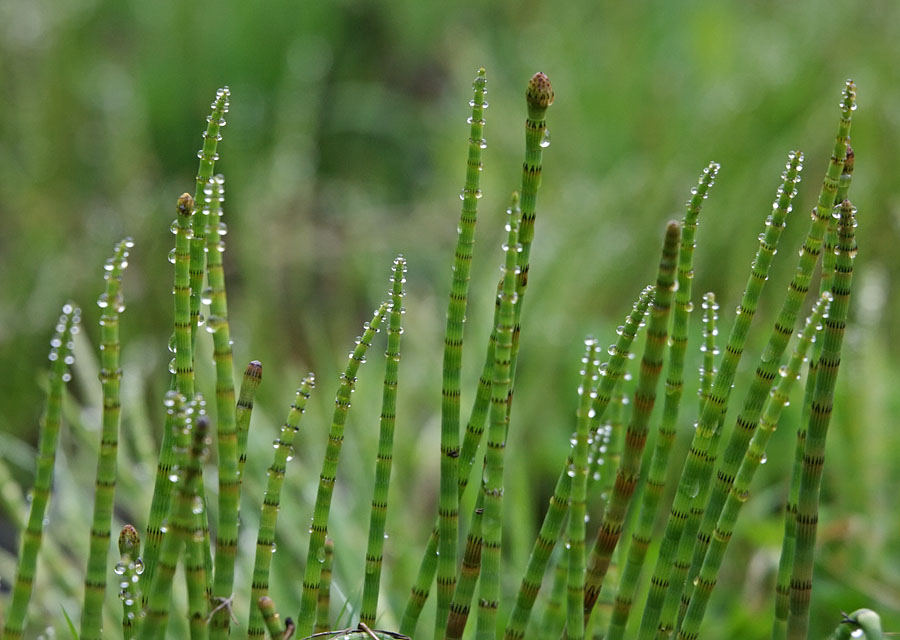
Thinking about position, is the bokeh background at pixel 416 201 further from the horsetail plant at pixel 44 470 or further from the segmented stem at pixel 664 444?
the segmented stem at pixel 664 444

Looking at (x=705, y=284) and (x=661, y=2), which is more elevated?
(x=661, y=2)

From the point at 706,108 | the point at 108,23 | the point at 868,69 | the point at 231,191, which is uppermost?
the point at 108,23

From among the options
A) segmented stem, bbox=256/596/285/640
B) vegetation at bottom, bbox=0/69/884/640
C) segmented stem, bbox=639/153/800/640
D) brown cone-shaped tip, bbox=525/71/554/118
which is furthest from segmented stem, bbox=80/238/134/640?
segmented stem, bbox=639/153/800/640

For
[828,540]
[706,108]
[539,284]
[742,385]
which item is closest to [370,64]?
[706,108]

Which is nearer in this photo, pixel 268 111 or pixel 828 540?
pixel 828 540

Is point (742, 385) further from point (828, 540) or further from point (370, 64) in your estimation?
point (370, 64)

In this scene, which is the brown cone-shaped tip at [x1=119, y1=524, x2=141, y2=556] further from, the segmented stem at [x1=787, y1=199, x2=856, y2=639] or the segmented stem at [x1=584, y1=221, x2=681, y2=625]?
the segmented stem at [x1=787, y1=199, x2=856, y2=639]

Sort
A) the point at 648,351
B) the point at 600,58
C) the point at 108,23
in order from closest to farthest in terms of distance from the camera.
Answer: the point at 648,351 < the point at 600,58 < the point at 108,23
